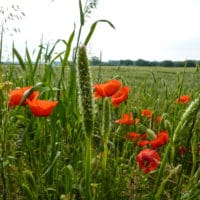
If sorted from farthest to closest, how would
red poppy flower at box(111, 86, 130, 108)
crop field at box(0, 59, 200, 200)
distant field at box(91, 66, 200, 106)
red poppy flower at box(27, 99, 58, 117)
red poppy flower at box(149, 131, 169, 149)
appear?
1. distant field at box(91, 66, 200, 106)
2. red poppy flower at box(111, 86, 130, 108)
3. red poppy flower at box(149, 131, 169, 149)
4. red poppy flower at box(27, 99, 58, 117)
5. crop field at box(0, 59, 200, 200)

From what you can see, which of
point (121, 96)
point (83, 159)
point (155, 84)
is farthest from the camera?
point (155, 84)

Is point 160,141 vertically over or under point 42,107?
under

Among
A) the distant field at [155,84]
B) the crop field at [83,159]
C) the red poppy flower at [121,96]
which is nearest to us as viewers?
the crop field at [83,159]

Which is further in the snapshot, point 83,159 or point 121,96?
point 121,96

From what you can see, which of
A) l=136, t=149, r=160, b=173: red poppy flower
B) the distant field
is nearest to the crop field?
l=136, t=149, r=160, b=173: red poppy flower

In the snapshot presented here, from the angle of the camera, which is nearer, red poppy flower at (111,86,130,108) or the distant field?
red poppy flower at (111,86,130,108)

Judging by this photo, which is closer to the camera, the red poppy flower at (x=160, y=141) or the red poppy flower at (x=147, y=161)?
the red poppy flower at (x=147, y=161)

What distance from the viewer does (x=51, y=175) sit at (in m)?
1.55

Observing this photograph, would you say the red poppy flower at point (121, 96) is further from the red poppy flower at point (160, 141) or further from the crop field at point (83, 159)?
the red poppy flower at point (160, 141)

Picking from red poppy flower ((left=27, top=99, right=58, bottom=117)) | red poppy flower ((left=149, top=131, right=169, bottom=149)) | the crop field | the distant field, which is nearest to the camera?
the crop field

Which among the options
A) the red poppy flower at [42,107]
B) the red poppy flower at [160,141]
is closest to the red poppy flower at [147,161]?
the red poppy flower at [160,141]

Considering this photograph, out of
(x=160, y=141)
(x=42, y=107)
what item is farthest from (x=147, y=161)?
(x=42, y=107)

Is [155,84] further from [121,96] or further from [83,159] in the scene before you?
[83,159]

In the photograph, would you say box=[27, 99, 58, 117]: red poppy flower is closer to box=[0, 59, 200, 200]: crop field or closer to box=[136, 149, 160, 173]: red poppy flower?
box=[0, 59, 200, 200]: crop field
